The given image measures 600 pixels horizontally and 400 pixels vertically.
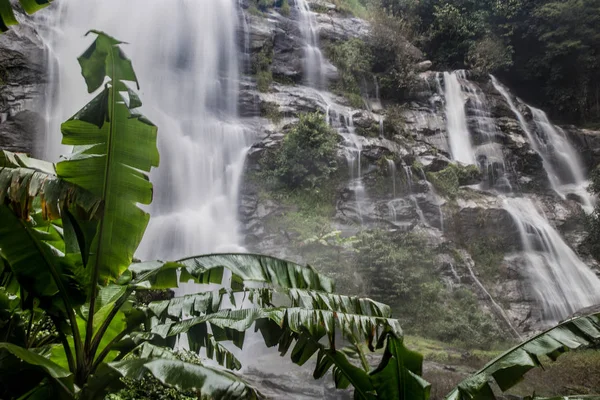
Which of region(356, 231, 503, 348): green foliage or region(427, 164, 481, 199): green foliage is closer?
region(356, 231, 503, 348): green foliage

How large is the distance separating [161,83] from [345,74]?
23.0 ft

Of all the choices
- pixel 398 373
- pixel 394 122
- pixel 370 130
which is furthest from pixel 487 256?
pixel 398 373

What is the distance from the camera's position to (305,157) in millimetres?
13938

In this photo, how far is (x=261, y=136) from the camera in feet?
48.0

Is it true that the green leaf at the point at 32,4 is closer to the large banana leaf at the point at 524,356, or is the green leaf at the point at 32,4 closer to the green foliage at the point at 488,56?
the large banana leaf at the point at 524,356

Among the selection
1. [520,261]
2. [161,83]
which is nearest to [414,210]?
[520,261]

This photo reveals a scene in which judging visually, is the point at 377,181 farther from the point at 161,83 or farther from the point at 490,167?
the point at 161,83

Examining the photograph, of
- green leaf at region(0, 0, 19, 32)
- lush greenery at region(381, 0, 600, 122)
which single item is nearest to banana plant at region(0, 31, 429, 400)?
green leaf at region(0, 0, 19, 32)

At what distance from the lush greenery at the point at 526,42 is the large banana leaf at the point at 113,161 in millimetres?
18269

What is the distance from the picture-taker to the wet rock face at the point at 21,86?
1103 centimetres

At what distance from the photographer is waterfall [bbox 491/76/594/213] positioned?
15820 mm

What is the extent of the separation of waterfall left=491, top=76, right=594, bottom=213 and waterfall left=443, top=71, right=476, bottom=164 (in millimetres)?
1967

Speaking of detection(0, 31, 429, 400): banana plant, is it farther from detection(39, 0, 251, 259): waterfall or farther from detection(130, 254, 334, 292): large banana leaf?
detection(39, 0, 251, 259): waterfall

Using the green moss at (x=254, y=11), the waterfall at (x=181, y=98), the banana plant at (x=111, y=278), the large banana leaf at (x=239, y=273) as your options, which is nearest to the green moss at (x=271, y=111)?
the waterfall at (x=181, y=98)
